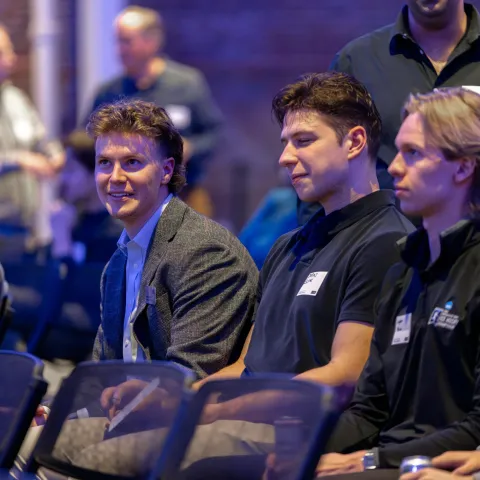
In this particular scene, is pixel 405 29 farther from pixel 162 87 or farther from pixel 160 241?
pixel 162 87

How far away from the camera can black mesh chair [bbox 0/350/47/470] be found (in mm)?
2709

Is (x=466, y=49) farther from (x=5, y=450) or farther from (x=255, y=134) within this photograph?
(x=255, y=134)

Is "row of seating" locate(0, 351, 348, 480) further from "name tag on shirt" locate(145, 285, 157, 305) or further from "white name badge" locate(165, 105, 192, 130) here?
"white name badge" locate(165, 105, 192, 130)

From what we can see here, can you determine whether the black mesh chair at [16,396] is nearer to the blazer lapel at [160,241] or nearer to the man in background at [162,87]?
the blazer lapel at [160,241]

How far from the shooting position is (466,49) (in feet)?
12.7

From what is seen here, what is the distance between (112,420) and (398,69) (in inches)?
73.1

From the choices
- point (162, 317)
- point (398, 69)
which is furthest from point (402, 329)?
point (398, 69)

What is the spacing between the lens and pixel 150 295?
3.47 metres

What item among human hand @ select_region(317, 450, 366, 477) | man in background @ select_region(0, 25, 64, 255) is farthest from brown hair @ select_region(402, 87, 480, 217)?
man in background @ select_region(0, 25, 64, 255)

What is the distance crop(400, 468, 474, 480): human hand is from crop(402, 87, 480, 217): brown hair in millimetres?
639

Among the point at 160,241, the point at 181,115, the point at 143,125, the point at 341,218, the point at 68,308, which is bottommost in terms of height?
the point at 68,308

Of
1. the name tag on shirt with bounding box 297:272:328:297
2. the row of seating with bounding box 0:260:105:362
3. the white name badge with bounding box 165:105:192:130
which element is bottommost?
the row of seating with bounding box 0:260:105:362

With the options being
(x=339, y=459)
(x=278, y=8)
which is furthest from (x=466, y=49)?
(x=278, y=8)

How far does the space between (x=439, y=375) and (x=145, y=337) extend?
114 cm
